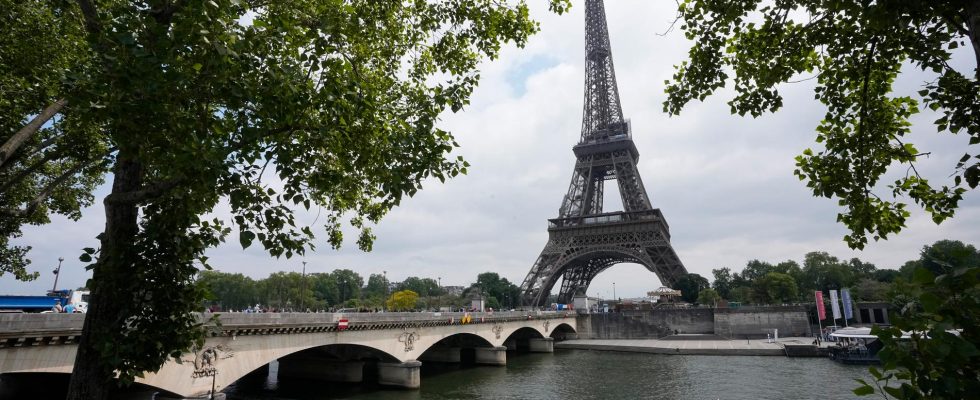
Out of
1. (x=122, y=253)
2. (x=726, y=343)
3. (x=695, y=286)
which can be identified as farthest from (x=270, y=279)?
(x=122, y=253)

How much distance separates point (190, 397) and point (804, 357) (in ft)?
142

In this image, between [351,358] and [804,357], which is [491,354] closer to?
[351,358]

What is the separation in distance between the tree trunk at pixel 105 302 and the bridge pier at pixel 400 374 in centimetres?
2463

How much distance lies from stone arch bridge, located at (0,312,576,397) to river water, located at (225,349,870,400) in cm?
148

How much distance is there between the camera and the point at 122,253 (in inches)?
246

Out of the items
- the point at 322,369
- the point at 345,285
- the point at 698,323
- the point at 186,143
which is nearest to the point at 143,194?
the point at 186,143

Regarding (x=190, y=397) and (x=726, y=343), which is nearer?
(x=190, y=397)

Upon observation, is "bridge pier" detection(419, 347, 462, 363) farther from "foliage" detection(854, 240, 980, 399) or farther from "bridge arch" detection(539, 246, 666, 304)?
"foliage" detection(854, 240, 980, 399)

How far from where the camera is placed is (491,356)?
42719mm

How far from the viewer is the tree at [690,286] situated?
235ft

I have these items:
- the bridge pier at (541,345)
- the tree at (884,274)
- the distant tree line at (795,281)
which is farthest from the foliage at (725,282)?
the bridge pier at (541,345)

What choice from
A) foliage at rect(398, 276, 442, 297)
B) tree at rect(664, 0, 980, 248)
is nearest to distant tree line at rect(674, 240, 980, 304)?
tree at rect(664, 0, 980, 248)

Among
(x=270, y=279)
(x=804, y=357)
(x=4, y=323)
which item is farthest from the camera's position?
(x=270, y=279)

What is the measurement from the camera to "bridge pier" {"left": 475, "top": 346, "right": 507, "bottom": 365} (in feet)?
139
